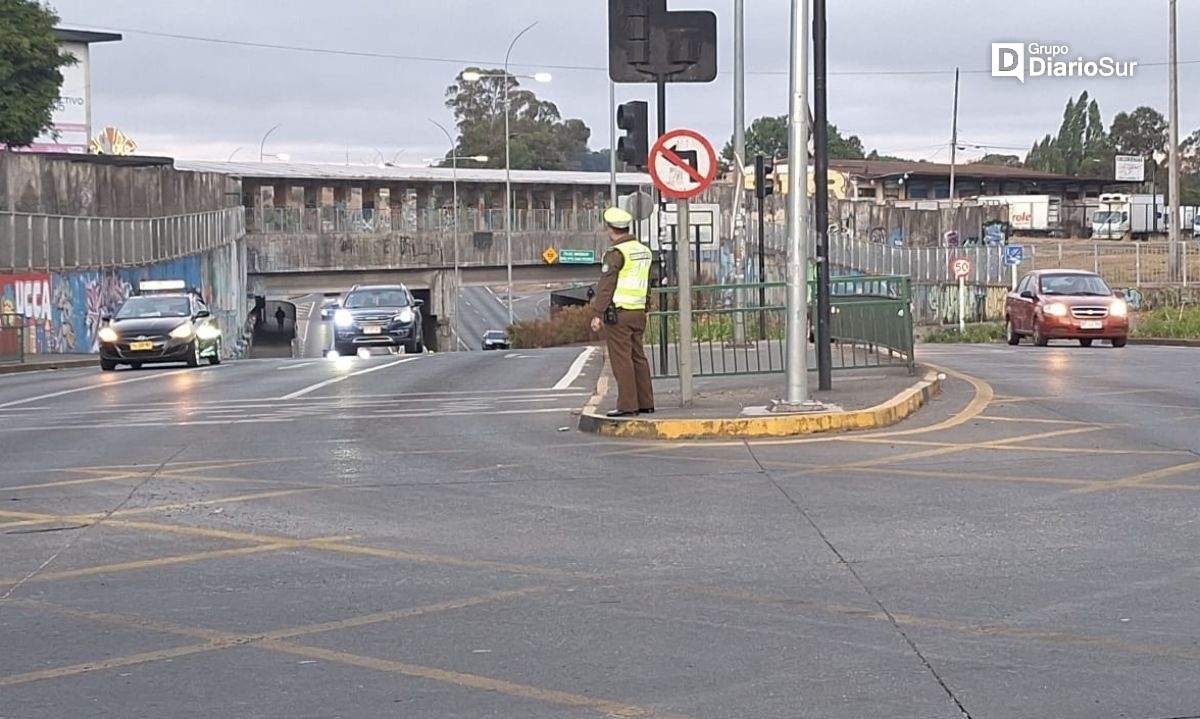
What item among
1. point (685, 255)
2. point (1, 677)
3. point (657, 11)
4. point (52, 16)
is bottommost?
point (1, 677)

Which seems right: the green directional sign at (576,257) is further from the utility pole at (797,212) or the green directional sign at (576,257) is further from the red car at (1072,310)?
the utility pole at (797,212)

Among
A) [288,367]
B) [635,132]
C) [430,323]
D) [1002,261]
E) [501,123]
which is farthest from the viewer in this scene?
[501,123]

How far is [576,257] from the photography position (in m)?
83.4

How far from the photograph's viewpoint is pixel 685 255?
562 inches

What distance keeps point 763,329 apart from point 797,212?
6.23 metres

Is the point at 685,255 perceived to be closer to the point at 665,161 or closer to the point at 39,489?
the point at 665,161

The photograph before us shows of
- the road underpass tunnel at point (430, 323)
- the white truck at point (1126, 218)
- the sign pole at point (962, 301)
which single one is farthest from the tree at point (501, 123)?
the sign pole at point (962, 301)

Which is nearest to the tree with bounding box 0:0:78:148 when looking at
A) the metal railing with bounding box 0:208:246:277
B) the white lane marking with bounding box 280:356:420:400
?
the metal railing with bounding box 0:208:246:277

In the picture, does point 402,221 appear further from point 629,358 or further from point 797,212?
point 797,212

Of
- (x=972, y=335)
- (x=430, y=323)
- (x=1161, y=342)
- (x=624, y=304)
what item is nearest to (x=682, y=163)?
(x=624, y=304)

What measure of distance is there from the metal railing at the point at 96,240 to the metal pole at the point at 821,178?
27.5 m

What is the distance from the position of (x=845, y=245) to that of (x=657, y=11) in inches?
1727

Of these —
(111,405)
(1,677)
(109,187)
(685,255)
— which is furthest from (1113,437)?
(109,187)

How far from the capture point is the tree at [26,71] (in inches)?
Result: 2419
